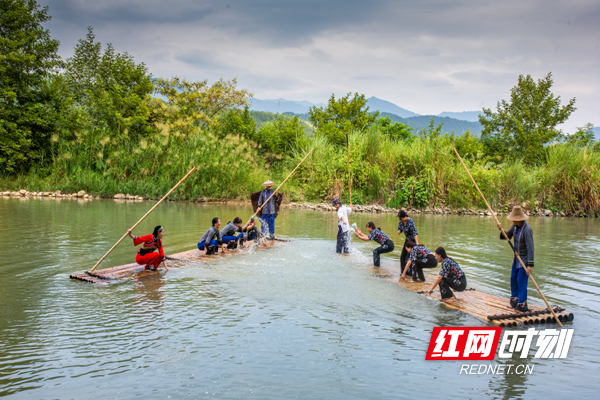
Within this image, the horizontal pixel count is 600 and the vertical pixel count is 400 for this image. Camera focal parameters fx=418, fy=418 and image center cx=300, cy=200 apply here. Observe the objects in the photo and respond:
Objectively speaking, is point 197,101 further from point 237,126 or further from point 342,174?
point 342,174

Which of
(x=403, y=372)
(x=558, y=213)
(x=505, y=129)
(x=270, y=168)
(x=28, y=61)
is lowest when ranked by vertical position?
(x=403, y=372)

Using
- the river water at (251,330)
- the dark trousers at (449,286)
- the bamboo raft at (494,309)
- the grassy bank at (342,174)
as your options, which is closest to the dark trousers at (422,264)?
the bamboo raft at (494,309)

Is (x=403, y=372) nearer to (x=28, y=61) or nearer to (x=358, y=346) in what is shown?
(x=358, y=346)

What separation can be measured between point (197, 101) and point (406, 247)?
30782 mm

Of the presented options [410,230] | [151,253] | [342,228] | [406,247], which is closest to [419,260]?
[406,247]

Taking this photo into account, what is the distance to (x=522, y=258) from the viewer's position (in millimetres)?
6398

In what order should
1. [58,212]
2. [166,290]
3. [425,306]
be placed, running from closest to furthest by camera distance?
[425,306], [166,290], [58,212]

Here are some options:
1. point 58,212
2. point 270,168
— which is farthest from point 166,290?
point 270,168

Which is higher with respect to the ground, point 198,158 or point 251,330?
point 198,158

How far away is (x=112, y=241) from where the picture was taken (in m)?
11.3

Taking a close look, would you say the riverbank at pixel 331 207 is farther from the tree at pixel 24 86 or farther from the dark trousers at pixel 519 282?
the dark trousers at pixel 519 282

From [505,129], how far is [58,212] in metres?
30.7

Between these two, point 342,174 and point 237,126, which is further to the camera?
point 237,126

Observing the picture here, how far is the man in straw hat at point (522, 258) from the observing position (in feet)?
20.4
